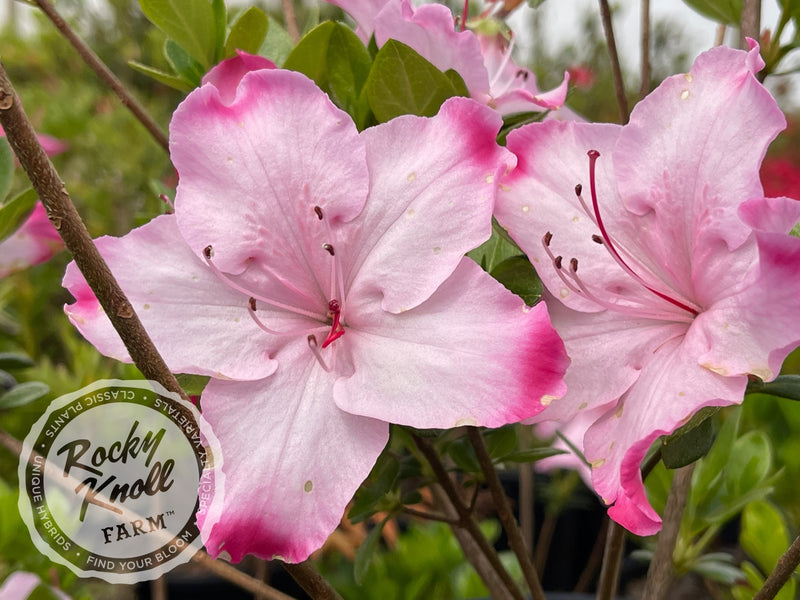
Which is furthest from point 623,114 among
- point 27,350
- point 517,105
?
point 27,350

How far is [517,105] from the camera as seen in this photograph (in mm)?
577

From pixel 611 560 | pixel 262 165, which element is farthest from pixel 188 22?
pixel 611 560

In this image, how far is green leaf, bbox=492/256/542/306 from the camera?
19.9 inches

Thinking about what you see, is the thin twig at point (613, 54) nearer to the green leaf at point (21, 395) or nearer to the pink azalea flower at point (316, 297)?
the pink azalea flower at point (316, 297)

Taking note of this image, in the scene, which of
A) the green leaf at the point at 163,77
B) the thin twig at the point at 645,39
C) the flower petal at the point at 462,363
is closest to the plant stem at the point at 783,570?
the flower petal at the point at 462,363

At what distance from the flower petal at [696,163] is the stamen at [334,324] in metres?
0.18

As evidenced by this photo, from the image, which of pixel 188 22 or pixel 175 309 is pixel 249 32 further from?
pixel 175 309

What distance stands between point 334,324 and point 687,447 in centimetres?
22

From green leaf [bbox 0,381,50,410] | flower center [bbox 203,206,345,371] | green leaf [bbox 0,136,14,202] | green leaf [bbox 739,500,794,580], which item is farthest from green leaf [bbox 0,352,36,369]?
green leaf [bbox 739,500,794,580]

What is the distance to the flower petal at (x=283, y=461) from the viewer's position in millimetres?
433

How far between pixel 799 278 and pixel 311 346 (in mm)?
259

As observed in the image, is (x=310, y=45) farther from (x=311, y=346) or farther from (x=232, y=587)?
(x=232, y=587)

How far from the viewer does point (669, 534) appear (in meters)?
0.71

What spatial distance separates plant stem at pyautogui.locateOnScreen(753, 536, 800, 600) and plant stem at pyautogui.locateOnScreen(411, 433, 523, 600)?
200mm
